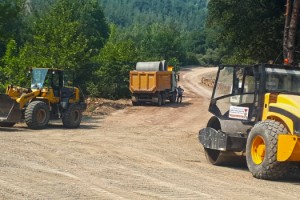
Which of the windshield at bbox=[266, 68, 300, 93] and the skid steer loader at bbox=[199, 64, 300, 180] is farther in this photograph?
the windshield at bbox=[266, 68, 300, 93]

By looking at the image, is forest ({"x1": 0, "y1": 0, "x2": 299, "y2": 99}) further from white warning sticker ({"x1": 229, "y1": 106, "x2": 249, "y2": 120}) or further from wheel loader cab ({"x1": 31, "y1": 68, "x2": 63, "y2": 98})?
white warning sticker ({"x1": 229, "y1": 106, "x2": 249, "y2": 120})

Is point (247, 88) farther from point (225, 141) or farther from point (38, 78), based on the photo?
point (38, 78)

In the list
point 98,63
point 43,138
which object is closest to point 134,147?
point 43,138

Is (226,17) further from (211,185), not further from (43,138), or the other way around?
(211,185)

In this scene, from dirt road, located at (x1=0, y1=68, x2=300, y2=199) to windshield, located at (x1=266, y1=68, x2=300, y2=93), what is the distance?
1.84 metres

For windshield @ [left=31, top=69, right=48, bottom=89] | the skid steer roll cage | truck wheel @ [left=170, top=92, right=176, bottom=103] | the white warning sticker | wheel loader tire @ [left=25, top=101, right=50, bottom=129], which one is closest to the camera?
the skid steer roll cage

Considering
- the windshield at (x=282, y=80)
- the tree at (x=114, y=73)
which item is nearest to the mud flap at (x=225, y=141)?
the windshield at (x=282, y=80)

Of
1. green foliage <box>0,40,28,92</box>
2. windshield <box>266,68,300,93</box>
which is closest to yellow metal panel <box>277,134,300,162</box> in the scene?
windshield <box>266,68,300,93</box>

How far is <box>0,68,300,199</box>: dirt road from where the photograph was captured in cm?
909

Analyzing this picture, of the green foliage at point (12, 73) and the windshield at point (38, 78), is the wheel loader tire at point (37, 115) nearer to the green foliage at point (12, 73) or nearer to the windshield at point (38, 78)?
the windshield at point (38, 78)

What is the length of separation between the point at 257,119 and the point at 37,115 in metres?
10.8

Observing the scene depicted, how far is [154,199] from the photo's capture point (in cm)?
857

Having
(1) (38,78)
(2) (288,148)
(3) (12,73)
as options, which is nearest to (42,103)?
(1) (38,78)

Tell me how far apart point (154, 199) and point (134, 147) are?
7.57m
